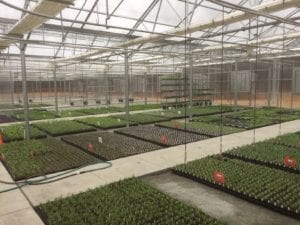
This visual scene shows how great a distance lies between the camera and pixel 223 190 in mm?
5105

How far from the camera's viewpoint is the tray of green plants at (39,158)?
6.06 meters

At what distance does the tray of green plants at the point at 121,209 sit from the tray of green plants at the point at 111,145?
2.32 meters

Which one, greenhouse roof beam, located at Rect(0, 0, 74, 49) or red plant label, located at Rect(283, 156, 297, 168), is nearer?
red plant label, located at Rect(283, 156, 297, 168)

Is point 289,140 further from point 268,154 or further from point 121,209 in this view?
point 121,209

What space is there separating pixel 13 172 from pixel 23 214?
1.91 m

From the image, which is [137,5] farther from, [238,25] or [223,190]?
[223,190]

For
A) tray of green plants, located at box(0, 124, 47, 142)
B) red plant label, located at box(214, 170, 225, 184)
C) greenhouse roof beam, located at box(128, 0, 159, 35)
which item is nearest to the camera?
red plant label, located at box(214, 170, 225, 184)

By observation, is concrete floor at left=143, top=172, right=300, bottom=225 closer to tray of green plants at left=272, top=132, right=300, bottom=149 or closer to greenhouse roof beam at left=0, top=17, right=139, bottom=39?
tray of green plants at left=272, top=132, right=300, bottom=149

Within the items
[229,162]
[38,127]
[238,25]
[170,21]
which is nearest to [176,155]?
[229,162]

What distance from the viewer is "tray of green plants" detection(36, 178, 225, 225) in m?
3.97

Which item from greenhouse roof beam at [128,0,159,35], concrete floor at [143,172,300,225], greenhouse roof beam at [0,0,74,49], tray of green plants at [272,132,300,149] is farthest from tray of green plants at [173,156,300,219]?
greenhouse roof beam at [128,0,159,35]

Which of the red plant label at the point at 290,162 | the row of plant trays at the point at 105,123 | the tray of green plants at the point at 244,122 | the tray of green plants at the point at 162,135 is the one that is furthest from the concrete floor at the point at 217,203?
the tray of green plants at the point at 244,122

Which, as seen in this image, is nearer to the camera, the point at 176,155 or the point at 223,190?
the point at 223,190

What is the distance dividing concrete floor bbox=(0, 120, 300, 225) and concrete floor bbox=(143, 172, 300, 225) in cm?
66
